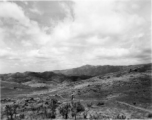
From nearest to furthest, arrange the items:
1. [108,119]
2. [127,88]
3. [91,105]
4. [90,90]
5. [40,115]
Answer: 1. [108,119]
2. [40,115]
3. [91,105]
4. [127,88]
5. [90,90]

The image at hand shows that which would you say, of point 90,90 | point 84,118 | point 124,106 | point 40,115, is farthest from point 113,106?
point 90,90

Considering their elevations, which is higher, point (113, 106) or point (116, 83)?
point (116, 83)

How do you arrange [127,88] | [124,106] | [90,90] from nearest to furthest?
[124,106]
[127,88]
[90,90]

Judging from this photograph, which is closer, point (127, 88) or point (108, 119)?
point (108, 119)

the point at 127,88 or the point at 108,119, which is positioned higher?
the point at 127,88

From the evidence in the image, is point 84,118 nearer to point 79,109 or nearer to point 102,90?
point 79,109

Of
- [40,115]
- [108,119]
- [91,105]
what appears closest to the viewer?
[108,119]

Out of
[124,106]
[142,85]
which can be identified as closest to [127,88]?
[142,85]

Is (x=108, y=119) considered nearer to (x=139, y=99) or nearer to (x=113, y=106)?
(x=113, y=106)

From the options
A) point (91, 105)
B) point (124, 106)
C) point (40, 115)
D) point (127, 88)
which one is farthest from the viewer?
point (127, 88)
